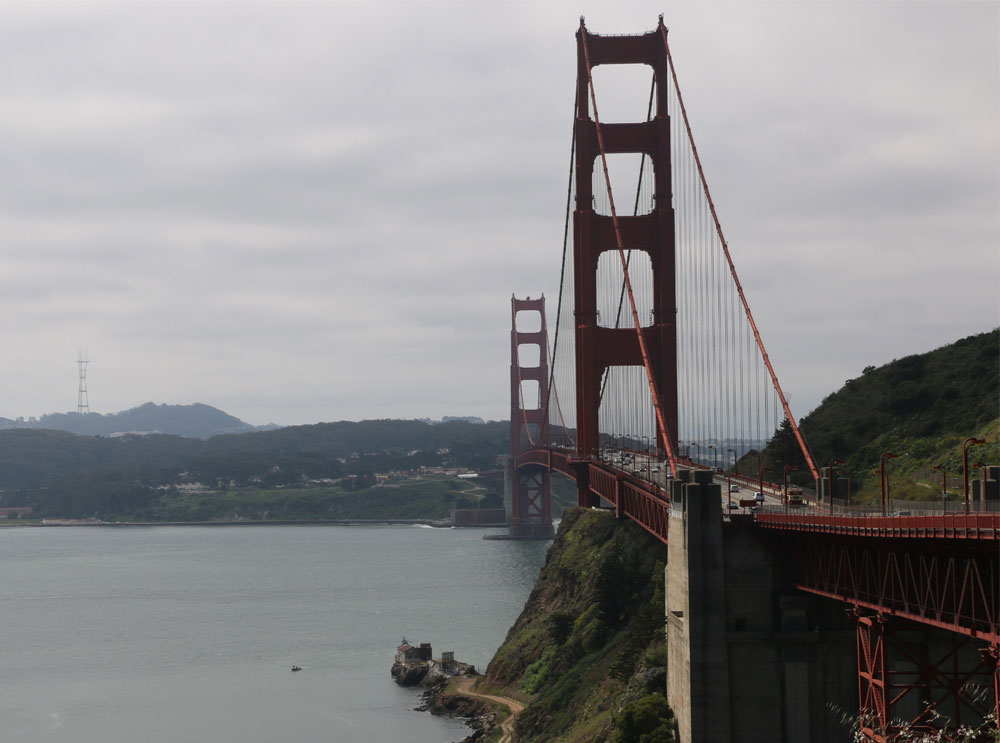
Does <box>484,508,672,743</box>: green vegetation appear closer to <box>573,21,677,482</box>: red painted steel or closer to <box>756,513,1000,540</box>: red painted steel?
<box>573,21,677,482</box>: red painted steel

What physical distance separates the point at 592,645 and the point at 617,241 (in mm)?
24267

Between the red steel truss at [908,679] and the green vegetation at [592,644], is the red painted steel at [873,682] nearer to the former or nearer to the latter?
the red steel truss at [908,679]

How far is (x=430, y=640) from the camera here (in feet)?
279

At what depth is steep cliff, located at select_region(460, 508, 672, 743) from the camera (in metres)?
42.7

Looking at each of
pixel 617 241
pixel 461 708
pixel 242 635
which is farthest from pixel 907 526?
pixel 242 635

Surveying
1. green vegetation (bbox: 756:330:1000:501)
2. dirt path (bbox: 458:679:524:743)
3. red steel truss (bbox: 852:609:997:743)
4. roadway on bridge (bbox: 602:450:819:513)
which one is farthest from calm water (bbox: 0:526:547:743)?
red steel truss (bbox: 852:609:997:743)

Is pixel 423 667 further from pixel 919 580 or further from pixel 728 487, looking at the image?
pixel 919 580

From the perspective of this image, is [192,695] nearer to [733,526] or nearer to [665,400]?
[665,400]

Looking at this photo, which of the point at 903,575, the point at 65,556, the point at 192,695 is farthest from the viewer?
the point at 65,556

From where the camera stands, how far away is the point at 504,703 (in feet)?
199

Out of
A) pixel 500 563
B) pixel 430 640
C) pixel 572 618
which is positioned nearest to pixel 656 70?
pixel 572 618

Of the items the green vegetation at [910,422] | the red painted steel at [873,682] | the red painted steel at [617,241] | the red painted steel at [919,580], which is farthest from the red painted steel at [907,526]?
the red painted steel at [617,241]

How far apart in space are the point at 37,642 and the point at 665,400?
162ft

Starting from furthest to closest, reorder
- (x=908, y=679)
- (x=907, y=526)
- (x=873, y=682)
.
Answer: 1. (x=908, y=679)
2. (x=873, y=682)
3. (x=907, y=526)
